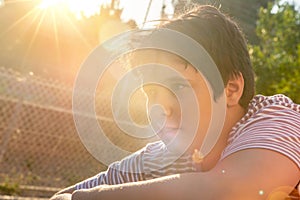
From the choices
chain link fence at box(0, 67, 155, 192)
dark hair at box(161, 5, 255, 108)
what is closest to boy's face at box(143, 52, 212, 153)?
dark hair at box(161, 5, 255, 108)

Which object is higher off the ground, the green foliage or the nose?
the nose

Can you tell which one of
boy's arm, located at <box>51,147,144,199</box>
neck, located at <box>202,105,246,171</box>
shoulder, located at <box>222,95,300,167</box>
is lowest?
boy's arm, located at <box>51,147,144,199</box>

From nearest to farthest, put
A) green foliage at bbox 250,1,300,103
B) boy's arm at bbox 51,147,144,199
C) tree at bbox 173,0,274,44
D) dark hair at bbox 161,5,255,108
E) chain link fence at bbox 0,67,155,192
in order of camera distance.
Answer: dark hair at bbox 161,5,255,108
boy's arm at bbox 51,147,144,199
tree at bbox 173,0,274,44
green foliage at bbox 250,1,300,103
chain link fence at bbox 0,67,155,192

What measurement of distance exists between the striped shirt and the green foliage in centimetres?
404

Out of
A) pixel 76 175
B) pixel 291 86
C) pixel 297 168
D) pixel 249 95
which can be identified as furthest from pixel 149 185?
pixel 76 175

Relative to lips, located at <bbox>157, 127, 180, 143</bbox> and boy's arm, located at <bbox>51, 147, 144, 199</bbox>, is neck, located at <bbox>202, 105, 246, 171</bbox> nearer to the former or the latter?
lips, located at <bbox>157, 127, 180, 143</bbox>

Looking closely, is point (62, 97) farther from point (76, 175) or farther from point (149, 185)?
point (149, 185)

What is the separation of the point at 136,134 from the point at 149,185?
614cm

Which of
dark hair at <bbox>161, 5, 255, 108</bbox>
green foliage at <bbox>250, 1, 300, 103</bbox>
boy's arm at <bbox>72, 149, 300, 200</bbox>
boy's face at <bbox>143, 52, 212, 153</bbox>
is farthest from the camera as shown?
green foliage at <bbox>250, 1, 300, 103</bbox>

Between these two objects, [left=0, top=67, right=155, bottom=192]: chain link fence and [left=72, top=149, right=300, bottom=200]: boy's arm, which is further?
[left=0, top=67, right=155, bottom=192]: chain link fence

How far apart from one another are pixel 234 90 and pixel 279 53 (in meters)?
6.87

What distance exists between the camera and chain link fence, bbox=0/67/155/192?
6.54m

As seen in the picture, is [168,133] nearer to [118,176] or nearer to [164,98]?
[164,98]

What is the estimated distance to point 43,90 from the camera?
6.89m
